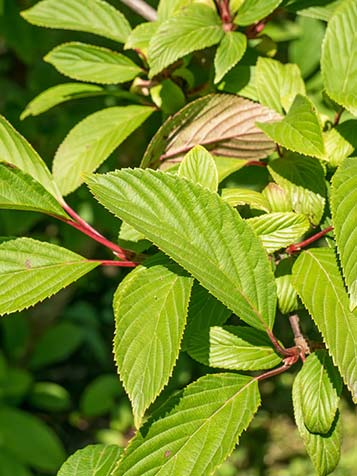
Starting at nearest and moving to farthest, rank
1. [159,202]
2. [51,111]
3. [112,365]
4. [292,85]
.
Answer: [159,202], [292,85], [51,111], [112,365]

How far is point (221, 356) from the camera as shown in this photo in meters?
0.99

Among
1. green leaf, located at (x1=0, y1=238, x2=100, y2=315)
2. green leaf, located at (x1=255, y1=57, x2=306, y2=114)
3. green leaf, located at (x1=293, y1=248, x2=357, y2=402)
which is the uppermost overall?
green leaf, located at (x1=255, y1=57, x2=306, y2=114)

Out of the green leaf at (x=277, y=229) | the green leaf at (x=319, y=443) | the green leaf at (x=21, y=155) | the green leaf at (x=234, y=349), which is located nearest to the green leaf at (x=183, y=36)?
the green leaf at (x=21, y=155)

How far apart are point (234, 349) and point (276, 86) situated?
0.48 meters

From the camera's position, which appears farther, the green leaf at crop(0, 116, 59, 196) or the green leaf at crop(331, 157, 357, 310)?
the green leaf at crop(0, 116, 59, 196)

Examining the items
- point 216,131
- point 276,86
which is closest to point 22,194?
point 216,131

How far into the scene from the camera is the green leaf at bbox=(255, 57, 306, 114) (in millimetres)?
1195

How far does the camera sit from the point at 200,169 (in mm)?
967

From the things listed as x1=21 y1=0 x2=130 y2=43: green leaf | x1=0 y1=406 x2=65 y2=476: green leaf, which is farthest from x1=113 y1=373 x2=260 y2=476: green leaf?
x1=0 y1=406 x2=65 y2=476: green leaf

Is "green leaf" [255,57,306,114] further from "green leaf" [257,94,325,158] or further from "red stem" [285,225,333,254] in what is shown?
"red stem" [285,225,333,254]

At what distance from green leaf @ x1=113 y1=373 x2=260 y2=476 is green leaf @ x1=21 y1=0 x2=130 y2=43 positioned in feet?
Result: 2.57

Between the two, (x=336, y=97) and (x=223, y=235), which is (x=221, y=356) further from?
(x=336, y=97)

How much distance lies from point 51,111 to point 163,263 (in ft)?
3.98

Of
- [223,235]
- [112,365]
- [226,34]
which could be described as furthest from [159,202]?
[112,365]
